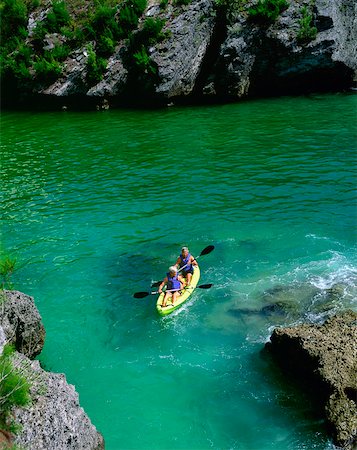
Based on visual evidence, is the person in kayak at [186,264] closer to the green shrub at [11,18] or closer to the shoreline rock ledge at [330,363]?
the shoreline rock ledge at [330,363]

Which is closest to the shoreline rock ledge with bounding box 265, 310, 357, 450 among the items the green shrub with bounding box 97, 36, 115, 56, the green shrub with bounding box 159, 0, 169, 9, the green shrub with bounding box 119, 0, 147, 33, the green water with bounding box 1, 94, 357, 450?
the green water with bounding box 1, 94, 357, 450

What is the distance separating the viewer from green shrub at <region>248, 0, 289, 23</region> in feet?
114

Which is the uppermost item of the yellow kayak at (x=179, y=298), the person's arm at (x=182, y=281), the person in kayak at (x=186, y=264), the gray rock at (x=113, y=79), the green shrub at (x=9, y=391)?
the gray rock at (x=113, y=79)

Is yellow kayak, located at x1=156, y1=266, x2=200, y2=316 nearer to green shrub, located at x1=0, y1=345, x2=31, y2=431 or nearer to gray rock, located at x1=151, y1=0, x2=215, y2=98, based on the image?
green shrub, located at x1=0, y1=345, x2=31, y2=431

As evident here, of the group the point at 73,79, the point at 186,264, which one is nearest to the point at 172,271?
the point at 186,264

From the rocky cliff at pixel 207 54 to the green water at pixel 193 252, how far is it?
7689 mm

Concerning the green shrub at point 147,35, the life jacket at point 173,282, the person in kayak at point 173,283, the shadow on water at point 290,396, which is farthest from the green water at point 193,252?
the green shrub at point 147,35

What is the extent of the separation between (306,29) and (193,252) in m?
25.6

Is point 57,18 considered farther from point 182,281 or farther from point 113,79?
point 182,281

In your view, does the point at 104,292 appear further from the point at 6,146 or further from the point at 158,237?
the point at 6,146

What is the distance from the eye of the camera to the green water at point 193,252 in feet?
33.6

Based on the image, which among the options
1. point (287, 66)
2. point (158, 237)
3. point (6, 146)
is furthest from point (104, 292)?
point (287, 66)

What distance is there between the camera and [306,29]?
114ft

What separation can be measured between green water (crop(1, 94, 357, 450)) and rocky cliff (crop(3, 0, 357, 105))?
769 cm
